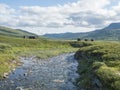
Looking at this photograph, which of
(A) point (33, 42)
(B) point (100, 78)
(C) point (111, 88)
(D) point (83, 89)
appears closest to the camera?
(C) point (111, 88)

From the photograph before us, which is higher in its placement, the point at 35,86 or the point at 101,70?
the point at 101,70

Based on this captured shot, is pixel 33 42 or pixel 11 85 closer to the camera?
pixel 11 85

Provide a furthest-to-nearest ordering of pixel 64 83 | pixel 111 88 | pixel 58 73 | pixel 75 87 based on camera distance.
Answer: pixel 58 73, pixel 64 83, pixel 75 87, pixel 111 88

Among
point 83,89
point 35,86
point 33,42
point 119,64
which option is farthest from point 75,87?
point 33,42

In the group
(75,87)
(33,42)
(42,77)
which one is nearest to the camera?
(75,87)

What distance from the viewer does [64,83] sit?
54.5 metres

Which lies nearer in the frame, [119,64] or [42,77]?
[119,64]

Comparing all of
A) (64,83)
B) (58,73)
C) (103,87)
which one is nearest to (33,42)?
(58,73)

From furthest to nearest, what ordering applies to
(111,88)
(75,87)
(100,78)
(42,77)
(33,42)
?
1. (33,42)
2. (42,77)
3. (75,87)
4. (100,78)
5. (111,88)

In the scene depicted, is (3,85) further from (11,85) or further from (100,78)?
(100,78)

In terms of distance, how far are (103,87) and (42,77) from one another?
22043 millimetres

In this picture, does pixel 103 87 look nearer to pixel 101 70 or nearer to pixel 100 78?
pixel 100 78

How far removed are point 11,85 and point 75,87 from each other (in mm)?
11966

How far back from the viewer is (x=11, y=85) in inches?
2085
